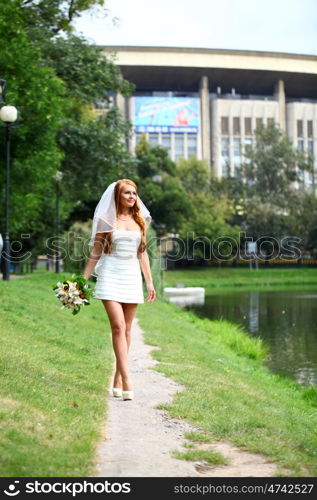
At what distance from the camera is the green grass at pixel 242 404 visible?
641 cm

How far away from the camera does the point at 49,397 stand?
714 cm

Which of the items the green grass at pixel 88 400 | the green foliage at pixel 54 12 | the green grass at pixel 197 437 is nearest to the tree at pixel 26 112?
the green foliage at pixel 54 12

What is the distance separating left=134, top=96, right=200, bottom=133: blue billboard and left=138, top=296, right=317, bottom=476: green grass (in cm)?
8916

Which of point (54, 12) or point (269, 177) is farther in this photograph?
point (269, 177)

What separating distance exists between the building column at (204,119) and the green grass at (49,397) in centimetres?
9339

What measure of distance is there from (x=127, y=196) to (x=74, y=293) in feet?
3.82

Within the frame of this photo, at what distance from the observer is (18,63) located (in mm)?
26359

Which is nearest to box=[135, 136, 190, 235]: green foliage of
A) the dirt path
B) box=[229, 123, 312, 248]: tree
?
box=[229, 123, 312, 248]: tree

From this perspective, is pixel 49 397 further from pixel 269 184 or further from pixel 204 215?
pixel 269 184

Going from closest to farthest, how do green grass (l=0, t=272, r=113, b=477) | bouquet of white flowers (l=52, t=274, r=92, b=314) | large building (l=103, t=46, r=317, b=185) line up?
green grass (l=0, t=272, r=113, b=477) → bouquet of white flowers (l=52, t=274, r=92, b=314) → large building (l=103, t=46, r=317, b=185)

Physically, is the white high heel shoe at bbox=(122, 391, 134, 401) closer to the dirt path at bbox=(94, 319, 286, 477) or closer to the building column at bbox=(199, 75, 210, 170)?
the dirt path at bbox=(94, 319, 286, 477)

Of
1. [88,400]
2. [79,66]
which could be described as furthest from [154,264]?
[88,400]

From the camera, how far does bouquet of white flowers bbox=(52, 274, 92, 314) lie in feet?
26.2
